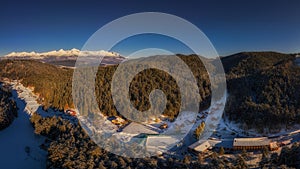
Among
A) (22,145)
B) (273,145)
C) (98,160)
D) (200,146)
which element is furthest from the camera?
(22,145)

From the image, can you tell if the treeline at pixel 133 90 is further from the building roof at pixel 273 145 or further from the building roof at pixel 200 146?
the building roof at pixel 273 145

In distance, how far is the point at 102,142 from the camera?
2102 cm

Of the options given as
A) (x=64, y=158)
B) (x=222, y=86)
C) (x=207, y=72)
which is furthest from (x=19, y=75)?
(x=64, y=158)

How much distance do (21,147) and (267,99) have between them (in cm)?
2795

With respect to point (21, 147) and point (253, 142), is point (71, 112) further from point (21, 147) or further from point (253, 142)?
point (253, 142)

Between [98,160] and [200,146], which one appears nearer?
[98,160]

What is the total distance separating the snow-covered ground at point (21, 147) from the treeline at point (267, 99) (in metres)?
20.9

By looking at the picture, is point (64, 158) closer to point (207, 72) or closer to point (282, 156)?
point (282, 156)

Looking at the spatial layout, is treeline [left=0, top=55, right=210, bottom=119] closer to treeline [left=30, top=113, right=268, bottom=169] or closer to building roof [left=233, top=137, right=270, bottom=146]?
building roof [left=233, top=137, right=270, bottom=146]

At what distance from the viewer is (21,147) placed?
24.6 meters

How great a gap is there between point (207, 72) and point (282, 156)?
107 ft

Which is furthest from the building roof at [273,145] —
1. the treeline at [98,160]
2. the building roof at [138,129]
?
the building roof at [138,129]

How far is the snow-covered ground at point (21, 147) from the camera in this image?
69.6 ft

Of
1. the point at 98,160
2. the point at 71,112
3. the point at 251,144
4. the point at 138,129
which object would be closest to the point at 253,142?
the point at 251,144
